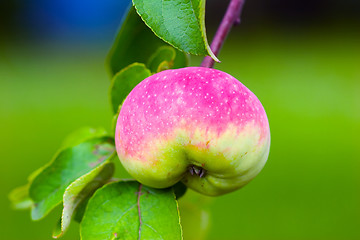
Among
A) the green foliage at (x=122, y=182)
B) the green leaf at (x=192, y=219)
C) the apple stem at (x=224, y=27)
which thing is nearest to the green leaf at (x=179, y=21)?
the green foliage at (x=122, y=182)

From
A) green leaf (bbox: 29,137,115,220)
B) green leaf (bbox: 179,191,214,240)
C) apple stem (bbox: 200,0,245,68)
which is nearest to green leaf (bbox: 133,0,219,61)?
apple stem (bbox: 200,0,245,68)

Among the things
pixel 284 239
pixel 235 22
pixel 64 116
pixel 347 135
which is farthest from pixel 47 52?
pixel 235 22

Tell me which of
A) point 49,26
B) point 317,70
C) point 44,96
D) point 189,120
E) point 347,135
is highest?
point 189,120

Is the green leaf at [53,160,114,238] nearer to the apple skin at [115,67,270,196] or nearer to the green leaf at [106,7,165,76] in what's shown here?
the apple skin at [115,67,270,196]

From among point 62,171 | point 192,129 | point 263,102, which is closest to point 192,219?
point 62,171

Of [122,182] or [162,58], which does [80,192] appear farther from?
[162,58]

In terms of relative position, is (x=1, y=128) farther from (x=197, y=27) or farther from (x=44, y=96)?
(x=197, y=27)
